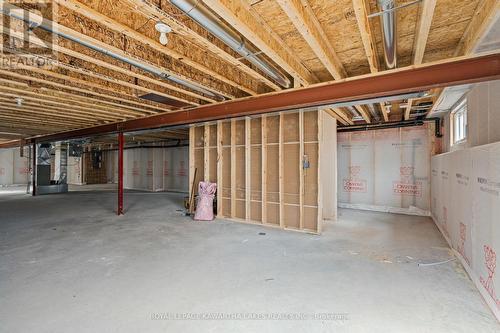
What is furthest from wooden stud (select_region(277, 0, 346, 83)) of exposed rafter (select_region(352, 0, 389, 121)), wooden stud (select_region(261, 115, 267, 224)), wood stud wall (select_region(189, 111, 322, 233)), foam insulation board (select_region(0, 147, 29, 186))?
foam insulation board (select_region(0, 147, 29, 186))

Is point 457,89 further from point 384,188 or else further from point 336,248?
point 384,188

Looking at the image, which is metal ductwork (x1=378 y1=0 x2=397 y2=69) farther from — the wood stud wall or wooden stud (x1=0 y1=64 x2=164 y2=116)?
wooden stud (x1=0 y1=64 x2=164 y2=116)

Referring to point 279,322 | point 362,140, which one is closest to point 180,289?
point 279,322

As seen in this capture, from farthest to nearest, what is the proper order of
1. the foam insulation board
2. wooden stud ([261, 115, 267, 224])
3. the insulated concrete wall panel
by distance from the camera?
the foam insulation board
the insulated concrete wall panel
wooden stud ([261, 115, 267, 224])

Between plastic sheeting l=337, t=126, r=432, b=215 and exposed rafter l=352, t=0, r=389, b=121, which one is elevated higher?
exposed rafter l=352, t=0, r=389, b=121

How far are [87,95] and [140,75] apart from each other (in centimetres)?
166

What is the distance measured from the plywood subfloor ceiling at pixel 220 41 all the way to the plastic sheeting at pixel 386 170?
3754mm

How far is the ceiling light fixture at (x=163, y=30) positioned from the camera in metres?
2.17

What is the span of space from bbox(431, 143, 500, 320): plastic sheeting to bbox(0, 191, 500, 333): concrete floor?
17 cm

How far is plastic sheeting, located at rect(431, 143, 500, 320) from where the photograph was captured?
2176mm

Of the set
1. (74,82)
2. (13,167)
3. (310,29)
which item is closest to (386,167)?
(310,29)

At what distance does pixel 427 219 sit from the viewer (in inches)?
223

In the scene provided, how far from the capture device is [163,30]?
225 centimetres

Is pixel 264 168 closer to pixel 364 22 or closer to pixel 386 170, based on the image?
pixel 364 22
